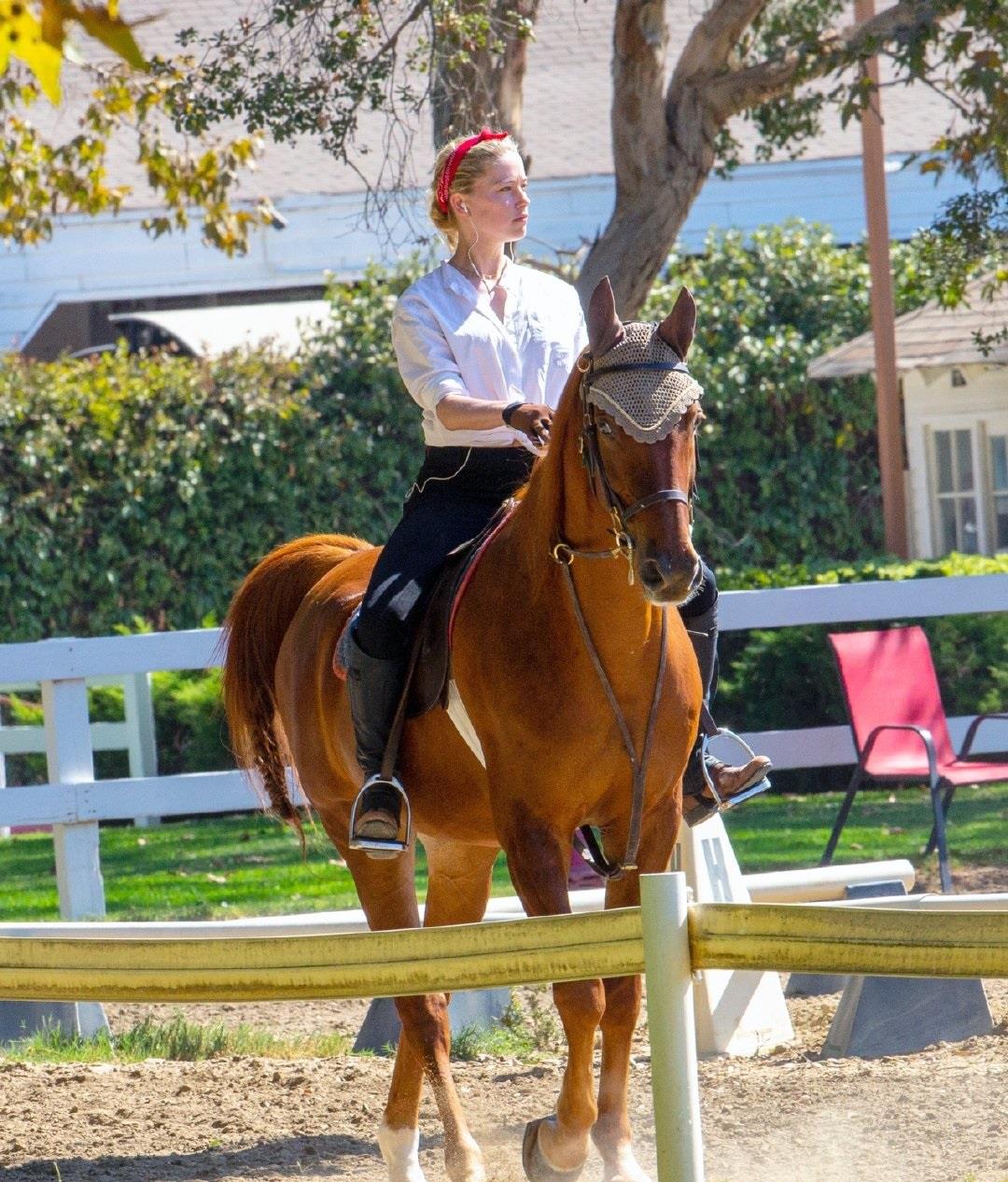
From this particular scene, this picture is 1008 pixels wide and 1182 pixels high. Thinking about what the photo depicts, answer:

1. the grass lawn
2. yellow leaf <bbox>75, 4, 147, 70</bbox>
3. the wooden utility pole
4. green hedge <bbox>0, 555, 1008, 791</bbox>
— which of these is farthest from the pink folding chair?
yellow leaf <bbox>75, 4, 147, 70</bbox>

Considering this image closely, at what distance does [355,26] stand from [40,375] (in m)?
5.68

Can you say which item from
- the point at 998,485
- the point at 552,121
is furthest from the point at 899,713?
the point at 552,121

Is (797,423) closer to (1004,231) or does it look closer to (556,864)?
(1004,231)

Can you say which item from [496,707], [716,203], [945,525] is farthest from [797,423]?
[496,707]

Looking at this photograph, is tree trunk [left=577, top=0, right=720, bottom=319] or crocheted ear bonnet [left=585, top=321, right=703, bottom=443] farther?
tree trunk [left=577, top=0, right=720, bottom=319]

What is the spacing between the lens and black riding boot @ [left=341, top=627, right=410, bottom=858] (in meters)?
4.80

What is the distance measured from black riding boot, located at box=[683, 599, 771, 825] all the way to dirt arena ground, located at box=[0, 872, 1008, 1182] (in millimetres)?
980

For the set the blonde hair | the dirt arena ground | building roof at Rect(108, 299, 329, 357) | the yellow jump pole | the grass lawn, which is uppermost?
building roof at Rect(108, 299, 329, 357)

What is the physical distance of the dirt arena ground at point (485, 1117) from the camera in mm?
4988

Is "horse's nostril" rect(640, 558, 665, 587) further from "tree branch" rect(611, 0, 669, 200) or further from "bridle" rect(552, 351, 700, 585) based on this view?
"tree branch" rect(611, 0, 669, 200)

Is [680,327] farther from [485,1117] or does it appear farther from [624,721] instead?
[485,1117]

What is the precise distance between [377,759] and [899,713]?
494 cm

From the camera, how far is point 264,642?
242 inches

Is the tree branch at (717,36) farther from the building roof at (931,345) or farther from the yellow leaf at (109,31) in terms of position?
the yellow leaf at (109,31)
